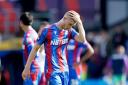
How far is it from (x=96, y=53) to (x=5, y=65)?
33.5ft

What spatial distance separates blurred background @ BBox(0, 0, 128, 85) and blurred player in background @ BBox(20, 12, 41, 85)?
563 centimetres

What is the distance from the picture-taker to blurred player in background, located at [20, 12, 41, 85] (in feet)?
50.4

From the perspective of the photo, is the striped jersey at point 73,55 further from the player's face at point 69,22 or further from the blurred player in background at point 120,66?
the blurred player in background at point 120,66

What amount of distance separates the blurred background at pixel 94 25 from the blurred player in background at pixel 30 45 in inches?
222

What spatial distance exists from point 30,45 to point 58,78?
1.79 meters

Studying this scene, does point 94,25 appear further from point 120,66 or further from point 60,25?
point 60,25

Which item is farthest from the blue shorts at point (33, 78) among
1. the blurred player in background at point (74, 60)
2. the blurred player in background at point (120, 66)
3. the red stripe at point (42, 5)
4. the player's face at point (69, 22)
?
the red stripe at point (42, 5)

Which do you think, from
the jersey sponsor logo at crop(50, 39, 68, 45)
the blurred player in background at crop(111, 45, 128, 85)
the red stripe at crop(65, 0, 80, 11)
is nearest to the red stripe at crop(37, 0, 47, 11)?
the red stripe at crop(65, 0, 80, 11)

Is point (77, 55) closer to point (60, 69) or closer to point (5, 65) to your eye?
point (5, 65)

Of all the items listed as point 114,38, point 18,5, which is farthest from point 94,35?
point 18,5

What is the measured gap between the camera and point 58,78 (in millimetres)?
13703

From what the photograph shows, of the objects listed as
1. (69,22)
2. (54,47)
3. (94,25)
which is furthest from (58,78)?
(94,25)

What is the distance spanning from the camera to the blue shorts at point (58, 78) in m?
13.6

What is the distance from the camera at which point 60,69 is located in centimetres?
1378
